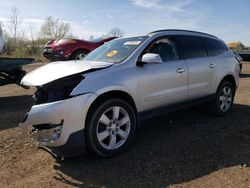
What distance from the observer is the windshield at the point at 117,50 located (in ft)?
18.0

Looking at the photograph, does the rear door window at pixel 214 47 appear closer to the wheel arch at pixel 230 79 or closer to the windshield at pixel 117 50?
the wheel arch at pixel 230 79

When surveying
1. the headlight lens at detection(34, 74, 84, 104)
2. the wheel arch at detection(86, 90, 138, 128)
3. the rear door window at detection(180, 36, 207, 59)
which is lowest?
the wheel arch at detection(86, 90, 138, 128)

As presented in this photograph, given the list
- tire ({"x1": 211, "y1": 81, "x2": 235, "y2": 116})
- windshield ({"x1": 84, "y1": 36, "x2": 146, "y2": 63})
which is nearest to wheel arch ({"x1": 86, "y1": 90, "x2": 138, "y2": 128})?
windshield ({"x1": 84, "y1": 36, "x2": 146, "y2": 63})

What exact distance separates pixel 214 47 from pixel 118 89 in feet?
9.95

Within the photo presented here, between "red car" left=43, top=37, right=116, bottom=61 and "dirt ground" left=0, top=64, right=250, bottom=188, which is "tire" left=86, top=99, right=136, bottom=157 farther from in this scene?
"red car" left=43, top=37, right=116, bottom=61

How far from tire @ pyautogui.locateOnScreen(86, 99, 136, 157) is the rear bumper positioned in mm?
151

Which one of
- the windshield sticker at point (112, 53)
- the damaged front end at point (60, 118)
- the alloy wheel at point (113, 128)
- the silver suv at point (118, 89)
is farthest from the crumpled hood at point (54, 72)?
the alloy wheel at point (113, 128)

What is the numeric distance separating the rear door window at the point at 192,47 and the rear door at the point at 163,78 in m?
0.23

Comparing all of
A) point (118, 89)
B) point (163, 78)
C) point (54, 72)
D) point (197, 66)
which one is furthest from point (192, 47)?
point (54, 72)

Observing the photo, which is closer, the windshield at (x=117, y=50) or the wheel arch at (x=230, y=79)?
the windshield at (x=117, y=50)

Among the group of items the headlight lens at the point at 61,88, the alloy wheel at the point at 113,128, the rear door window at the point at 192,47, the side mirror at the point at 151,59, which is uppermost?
the rear door window at the point at 192,47

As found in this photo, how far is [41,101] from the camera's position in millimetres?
4645

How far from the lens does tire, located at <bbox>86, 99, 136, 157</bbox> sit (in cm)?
464

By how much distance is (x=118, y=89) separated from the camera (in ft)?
16.1
